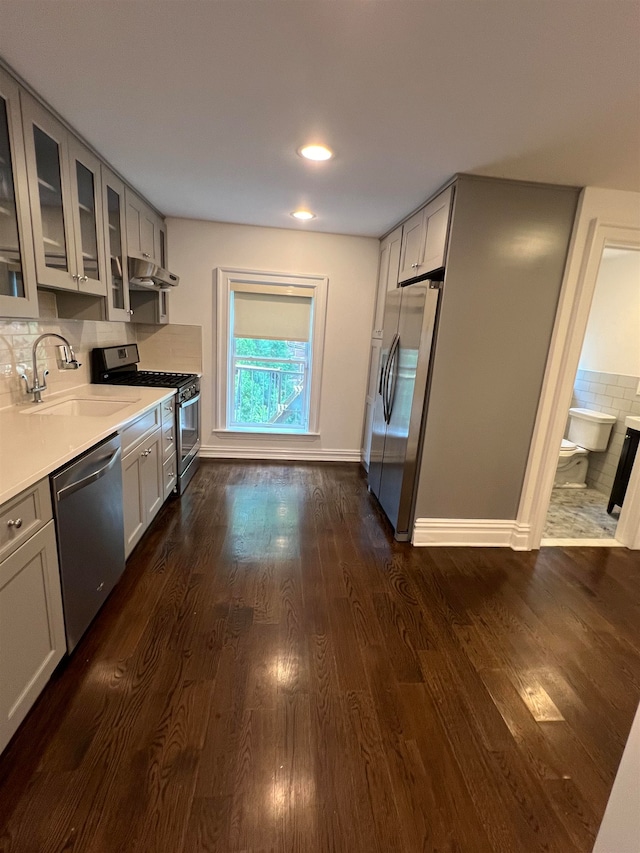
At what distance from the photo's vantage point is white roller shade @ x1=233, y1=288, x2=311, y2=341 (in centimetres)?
407

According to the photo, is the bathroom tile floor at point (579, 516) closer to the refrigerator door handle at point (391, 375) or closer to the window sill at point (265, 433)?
the refrigerator door handle at point (391, 375)

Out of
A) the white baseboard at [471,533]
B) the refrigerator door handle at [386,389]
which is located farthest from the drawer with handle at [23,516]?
the refrigerator door handle at [386,389]

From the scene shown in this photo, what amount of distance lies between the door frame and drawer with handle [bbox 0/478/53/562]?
2774 millimetres

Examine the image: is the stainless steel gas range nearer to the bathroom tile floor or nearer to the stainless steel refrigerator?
the stainless steel refrigerator

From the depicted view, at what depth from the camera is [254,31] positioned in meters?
1.26

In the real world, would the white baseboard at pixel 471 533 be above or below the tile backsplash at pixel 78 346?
below

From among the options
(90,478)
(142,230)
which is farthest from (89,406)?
(142,230)

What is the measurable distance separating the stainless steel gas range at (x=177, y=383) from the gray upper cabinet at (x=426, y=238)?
204 cm

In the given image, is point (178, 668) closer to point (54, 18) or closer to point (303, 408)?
point (54, 18)

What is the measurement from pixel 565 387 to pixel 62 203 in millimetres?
3088

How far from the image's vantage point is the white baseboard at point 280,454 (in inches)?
170

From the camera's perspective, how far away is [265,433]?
14.2 feet

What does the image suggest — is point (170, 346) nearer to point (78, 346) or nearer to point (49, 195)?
point (78, 346)

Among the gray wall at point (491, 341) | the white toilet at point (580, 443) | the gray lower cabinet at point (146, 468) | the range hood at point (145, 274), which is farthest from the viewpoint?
the white toilet at point (580, 443)
